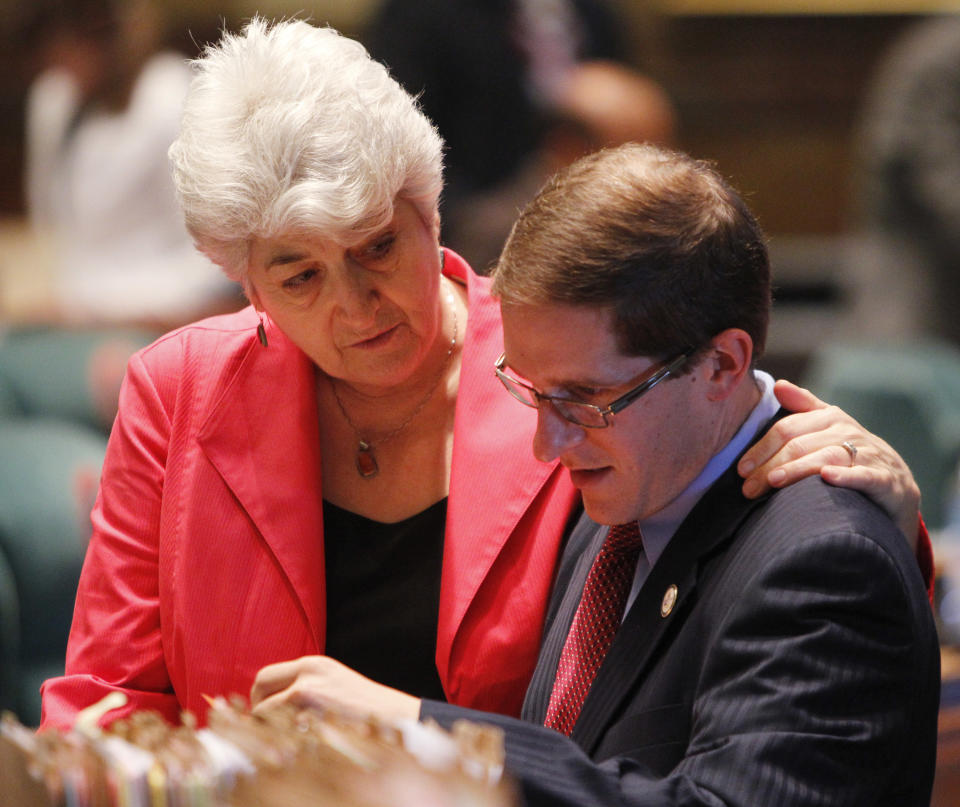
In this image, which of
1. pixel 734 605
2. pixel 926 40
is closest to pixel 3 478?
pixel 734 605

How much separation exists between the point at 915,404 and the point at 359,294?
2.38 meters

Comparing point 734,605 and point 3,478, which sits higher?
point 734,605

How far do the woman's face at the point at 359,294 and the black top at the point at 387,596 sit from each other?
0.22 metres

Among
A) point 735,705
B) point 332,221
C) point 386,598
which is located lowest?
point 386,598

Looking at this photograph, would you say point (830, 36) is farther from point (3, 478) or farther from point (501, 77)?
point (3, 478)

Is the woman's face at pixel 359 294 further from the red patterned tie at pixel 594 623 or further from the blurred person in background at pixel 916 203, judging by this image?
the blurred person in background at pixel 916 203

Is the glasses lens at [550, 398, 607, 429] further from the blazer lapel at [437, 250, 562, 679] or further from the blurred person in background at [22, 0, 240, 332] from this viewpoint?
the blurred person in background at [22, 0, 240, 332]

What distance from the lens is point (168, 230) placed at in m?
4.26

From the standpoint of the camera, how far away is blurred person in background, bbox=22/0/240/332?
4.07m

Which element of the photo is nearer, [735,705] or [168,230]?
[735,705]

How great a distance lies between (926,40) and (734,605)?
3378 mm

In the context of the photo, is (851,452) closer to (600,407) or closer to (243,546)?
(600,407)

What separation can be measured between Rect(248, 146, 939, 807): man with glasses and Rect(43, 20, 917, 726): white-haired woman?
0.23 meters

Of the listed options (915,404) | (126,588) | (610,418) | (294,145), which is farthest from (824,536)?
(915,404)
